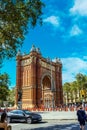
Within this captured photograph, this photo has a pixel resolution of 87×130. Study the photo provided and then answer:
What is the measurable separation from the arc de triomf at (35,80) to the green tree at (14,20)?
58.1 m

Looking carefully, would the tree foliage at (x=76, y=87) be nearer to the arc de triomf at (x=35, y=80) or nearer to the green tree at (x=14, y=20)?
the arc de triomf at (x=35, y=80)

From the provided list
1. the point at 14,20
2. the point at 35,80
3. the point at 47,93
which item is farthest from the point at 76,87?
the point at 14,20

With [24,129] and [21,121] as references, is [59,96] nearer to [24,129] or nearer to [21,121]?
[21,121]

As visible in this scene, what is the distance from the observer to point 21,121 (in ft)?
96.8

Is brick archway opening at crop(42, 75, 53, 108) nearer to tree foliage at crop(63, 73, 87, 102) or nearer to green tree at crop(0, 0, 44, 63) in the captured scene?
tree foliage at crop(63, 73, 87, 102)

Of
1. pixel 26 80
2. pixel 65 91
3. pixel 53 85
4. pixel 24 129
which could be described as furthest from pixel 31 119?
pixel 65 91

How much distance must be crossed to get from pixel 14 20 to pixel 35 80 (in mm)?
62242

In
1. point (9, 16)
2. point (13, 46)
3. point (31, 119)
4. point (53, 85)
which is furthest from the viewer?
point (53, 85)

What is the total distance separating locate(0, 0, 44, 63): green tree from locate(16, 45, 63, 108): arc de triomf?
58.1 metres

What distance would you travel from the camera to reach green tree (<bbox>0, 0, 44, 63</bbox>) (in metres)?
18.4

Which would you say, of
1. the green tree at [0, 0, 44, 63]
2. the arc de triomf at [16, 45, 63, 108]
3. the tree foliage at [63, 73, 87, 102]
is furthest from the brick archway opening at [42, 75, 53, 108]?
the green tree at [0, 0, 44, 63]

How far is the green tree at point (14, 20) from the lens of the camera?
18.4 meters

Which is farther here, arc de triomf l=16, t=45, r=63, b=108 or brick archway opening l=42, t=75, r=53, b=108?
brick archway opening l=42, t=75, r=53, b=108

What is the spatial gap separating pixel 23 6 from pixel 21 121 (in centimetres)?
1471
